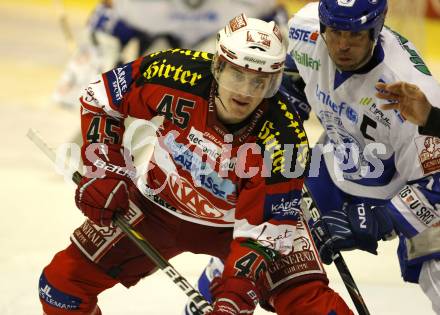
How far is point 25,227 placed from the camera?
461 centimetres

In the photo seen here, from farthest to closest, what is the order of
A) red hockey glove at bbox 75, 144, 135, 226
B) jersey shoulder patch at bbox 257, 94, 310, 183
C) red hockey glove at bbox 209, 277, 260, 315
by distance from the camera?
red hockey glove at bbox 75, 144, 135, 226 < jersey shoulder patch at bbox 257, 94, 310, 183 < red hockey glove at bbox 209, 277, 260, 315

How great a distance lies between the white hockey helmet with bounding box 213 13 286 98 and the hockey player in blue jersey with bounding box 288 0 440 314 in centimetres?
38

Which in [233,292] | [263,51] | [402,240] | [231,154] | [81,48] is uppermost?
[263,51]

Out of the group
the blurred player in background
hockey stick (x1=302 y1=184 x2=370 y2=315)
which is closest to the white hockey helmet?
hockey stick (x1=302 y1=184 x2=370 y2=315)

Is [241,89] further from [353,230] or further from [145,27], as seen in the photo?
[145,27]

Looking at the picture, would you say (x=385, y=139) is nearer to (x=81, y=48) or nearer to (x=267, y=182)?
(x=267, y=182)

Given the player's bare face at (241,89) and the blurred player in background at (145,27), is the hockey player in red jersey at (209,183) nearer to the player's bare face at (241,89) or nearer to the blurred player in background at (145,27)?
the player's bare face at (241,89)

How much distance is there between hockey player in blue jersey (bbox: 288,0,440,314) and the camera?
126 inches

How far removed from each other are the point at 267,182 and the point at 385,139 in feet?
2.17

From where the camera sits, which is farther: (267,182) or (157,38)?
(157,38)

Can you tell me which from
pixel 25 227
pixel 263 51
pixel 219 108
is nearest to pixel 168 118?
pixel 219 108

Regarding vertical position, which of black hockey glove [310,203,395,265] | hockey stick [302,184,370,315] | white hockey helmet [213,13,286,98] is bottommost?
hockey stick [302,184,370,315]

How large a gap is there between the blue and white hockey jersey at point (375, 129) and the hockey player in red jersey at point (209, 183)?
0.43 m

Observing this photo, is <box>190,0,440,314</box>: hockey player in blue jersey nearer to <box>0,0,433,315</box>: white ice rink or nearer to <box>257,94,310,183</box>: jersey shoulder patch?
<box>257,94,310,183</box>: jersey shoulder patch
